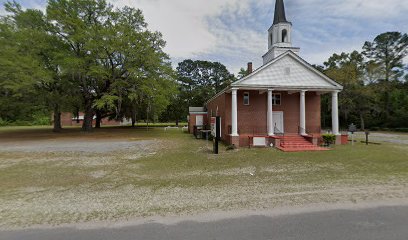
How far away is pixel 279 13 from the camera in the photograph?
20469mm

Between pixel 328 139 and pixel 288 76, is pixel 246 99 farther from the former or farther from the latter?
pixel 328 139

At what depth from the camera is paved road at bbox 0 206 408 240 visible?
12.2ft

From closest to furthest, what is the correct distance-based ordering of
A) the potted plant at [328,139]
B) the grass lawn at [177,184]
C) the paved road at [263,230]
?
the paved road at [263,230]
the grass lawn at [177,184]
the potted plant at [328,139]

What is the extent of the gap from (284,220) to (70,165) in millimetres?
9306

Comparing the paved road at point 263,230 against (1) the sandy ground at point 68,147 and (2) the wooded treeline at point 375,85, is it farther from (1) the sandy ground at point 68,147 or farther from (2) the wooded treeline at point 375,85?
(2) the wooded treeline at point 375,85

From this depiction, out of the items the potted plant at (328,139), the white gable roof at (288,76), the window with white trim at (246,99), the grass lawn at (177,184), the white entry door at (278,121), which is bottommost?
the grass lawn at (177,184)

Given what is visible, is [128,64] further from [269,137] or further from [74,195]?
[74,195]

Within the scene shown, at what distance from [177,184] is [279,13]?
19.2 metres

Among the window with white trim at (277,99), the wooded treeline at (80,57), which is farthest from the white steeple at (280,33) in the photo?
the wooded treeline at (80,57)

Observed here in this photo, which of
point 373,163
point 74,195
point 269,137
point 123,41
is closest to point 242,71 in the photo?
point 123,41

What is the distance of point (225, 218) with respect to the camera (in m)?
4.46

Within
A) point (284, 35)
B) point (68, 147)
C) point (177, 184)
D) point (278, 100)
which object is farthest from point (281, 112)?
point (68, 147)

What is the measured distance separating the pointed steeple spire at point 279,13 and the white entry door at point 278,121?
27.3 feet

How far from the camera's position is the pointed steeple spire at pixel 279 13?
20.4 meters
